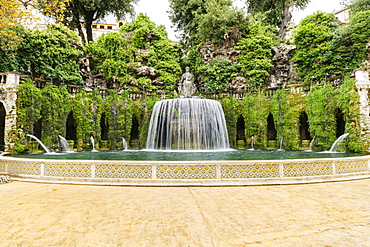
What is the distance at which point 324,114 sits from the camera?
1511 centimetres

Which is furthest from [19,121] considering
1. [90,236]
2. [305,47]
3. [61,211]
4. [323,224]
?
[305,47]

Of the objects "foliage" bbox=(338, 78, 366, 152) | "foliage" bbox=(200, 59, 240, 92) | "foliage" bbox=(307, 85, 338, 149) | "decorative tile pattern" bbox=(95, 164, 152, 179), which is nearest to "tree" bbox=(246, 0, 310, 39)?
"foliage" bbox=(200, 59, 240, 92)

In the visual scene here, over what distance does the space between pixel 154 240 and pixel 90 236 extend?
85cm

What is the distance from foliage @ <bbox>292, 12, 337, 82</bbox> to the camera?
70.9 feet

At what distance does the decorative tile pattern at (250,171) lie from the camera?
5824 mm

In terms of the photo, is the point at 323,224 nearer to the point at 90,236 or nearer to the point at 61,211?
the point at 90,236

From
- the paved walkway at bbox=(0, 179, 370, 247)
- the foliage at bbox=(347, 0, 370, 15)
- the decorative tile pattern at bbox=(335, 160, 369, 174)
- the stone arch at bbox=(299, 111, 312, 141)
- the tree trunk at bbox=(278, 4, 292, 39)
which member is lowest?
the paved walkway at bbox=(0, 179, 370, 247)

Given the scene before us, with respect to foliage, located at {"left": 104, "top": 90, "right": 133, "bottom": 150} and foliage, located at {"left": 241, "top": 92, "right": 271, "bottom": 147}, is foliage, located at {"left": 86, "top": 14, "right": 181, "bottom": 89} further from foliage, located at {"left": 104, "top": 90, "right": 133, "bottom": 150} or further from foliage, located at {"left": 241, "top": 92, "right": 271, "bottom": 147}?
foliage, located at {"left": 241, "top": 92, "right": 271, "bottom": 147}

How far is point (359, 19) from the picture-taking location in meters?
19.4

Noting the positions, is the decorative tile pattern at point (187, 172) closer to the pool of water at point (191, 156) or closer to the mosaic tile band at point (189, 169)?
the mosaic tile band at point (189, 169)

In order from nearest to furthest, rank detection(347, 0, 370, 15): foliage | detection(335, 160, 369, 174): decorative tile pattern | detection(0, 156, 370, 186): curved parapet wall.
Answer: detection(0, 156, 370, 186): curved parapet wall, detection(335, 160, 369, 174): decorative tile pattern, detection(347, 0, 370, 15): foliage

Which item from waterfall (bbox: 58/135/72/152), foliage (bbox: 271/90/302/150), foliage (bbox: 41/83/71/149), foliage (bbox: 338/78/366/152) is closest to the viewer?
foliage (bbox: 338/78/366/152)

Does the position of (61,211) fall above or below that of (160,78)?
below

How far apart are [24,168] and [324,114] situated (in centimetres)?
1681
